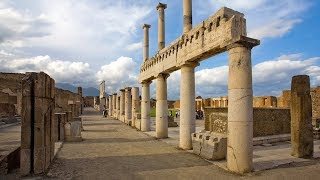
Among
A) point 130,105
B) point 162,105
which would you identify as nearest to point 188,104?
point 162,105

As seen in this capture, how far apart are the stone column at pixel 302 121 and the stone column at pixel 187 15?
4.51 meters

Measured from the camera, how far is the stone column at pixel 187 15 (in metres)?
12.2

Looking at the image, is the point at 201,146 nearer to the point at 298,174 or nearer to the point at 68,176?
the point at 298,174

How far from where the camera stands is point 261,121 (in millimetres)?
14547

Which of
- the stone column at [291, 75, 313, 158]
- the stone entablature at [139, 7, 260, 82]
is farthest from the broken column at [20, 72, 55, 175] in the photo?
the stone column at [291, 75, 313, 158]

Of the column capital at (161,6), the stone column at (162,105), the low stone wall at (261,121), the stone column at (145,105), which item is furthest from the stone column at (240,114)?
the stone column at (145,105)

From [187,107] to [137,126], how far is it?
10.1m

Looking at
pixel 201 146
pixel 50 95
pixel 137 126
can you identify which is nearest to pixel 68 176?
pixel 50 95

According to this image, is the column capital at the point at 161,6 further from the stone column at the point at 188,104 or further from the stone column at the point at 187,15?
the stone column at the point at 188,104

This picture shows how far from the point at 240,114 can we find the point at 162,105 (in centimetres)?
759

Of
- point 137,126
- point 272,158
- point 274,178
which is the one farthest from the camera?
point 137,126

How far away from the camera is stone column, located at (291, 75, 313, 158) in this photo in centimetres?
1016

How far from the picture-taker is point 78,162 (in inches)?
372

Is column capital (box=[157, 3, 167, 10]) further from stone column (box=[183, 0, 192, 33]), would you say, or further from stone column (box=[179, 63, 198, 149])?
stone column (box=[179, 63, 198, 149])
